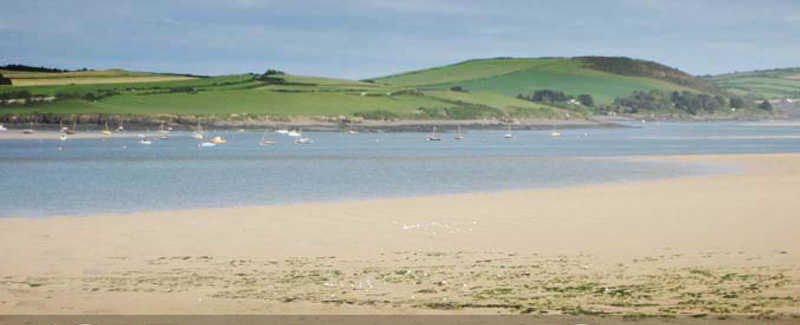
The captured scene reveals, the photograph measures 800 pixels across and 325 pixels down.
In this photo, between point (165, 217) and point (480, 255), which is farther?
point (165, 217)

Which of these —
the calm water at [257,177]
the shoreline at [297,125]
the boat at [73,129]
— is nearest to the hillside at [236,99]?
the shoreline at [297,125]

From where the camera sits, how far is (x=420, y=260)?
17625 millimetres

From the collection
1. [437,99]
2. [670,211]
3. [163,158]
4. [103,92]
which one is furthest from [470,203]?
[437,99]

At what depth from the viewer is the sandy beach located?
1324 cm

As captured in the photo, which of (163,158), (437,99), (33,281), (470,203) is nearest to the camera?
(33,281)

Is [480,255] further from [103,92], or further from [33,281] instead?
[103,92]

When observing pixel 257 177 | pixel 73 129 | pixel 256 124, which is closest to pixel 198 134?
pixel 73 129

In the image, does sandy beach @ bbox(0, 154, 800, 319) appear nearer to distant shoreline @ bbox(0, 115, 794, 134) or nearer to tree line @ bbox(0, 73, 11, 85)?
distant shoreline @ bbox(0, 115, 794, 134)

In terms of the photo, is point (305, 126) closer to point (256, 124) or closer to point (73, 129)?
point (256, 124)

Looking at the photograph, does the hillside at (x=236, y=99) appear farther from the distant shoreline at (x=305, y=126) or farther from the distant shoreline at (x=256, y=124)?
the distant shoreline at (x=305, y=126)

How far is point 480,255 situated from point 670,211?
9.28 metres

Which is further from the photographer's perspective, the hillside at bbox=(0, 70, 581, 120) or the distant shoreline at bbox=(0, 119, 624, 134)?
the hillside at bbox=(0, 70, 581, 120)

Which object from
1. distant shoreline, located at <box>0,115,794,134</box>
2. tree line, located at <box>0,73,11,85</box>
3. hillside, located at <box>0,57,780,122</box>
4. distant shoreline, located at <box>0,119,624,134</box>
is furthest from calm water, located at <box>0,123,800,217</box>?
tree line, located at <box>0,73,11,85</box>

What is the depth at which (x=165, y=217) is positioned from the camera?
1038 inches
